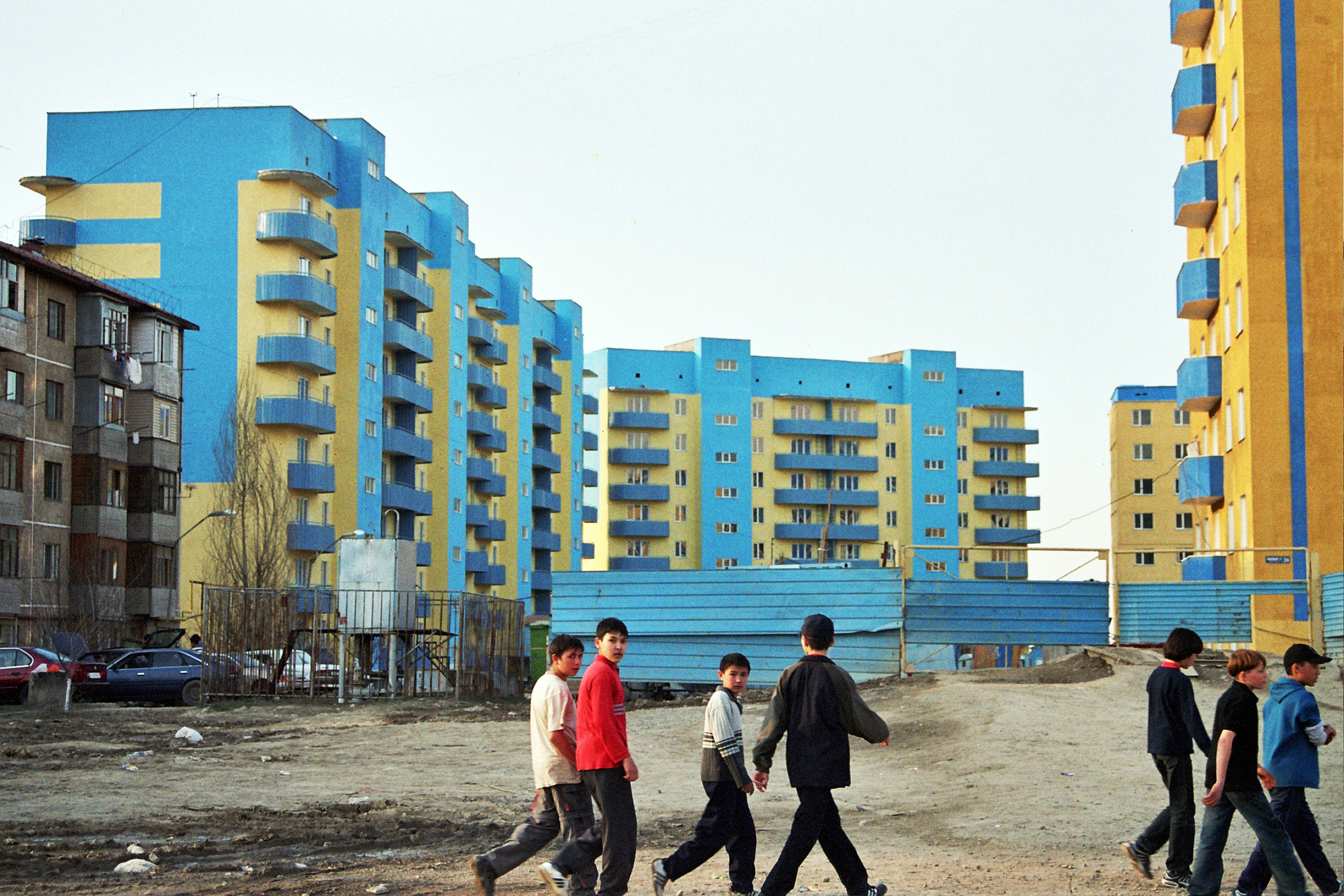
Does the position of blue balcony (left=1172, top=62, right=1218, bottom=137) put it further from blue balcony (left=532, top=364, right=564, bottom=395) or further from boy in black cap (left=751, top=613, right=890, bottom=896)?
blue balcony (left=532, top=364, right=564, bottom=395)

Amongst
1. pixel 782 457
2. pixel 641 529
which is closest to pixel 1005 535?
pixel 782 457

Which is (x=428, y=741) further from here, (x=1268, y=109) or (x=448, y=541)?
(x=448, y=541)

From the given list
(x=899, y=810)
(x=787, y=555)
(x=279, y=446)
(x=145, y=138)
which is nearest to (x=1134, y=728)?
(x=899, y=810)

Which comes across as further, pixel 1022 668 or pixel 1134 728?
pixel 1022 668

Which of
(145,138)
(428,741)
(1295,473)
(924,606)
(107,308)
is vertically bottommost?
(428,741)

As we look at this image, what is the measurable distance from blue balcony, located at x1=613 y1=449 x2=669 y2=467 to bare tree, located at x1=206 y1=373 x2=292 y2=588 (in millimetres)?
43670

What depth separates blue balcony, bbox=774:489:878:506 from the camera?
106 metres

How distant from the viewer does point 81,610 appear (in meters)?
49.7

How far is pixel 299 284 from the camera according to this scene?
6084 centimetres

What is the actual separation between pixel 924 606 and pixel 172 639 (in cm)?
2966

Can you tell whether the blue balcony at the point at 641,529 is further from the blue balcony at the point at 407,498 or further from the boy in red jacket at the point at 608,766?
the boy in red jacket at the point at 608,766

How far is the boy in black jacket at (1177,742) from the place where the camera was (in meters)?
9.77

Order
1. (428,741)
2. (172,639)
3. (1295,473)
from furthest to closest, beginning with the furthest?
(172,639) < (1295,473) < (428,741)

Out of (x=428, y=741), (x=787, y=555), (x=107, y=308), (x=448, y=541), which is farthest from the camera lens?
(x=787, y=555)
